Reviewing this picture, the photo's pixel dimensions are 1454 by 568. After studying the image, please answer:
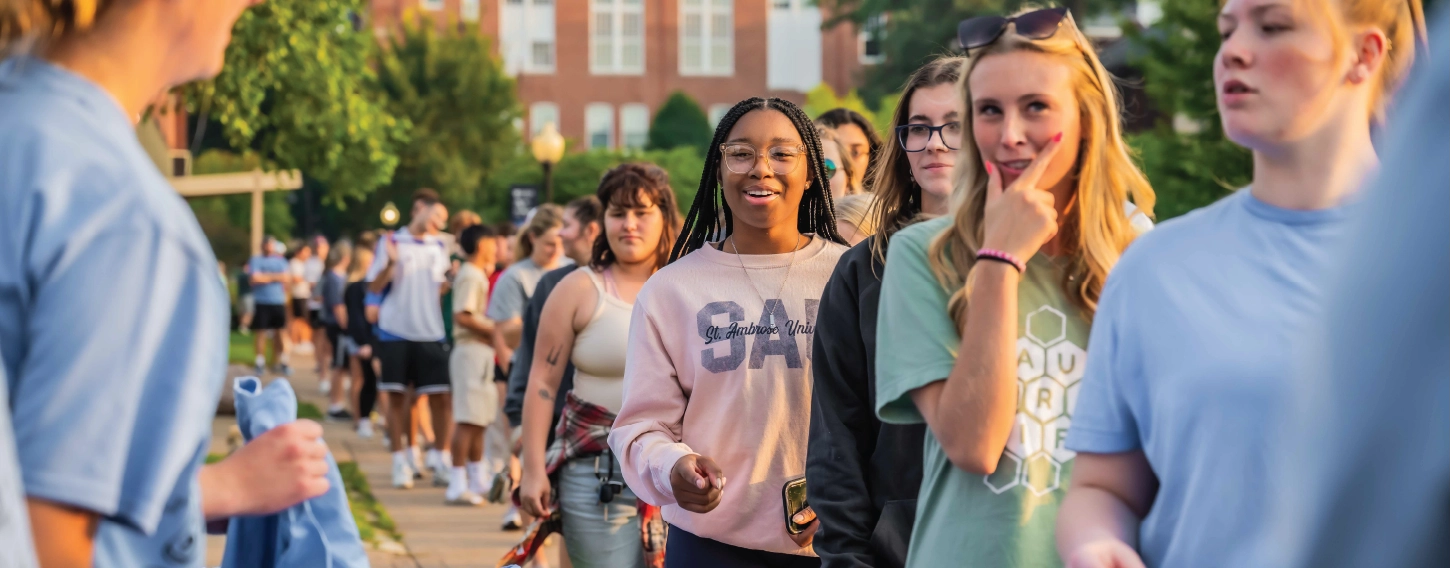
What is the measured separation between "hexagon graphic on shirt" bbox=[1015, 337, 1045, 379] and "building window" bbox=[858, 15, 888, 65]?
59.3 metres

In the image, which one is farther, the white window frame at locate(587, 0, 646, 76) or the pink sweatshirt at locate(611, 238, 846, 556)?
the white window frame at locate(587, 0, 646, 76)

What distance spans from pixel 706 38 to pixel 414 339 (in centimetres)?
6154

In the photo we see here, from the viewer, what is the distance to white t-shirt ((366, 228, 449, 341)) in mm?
12758

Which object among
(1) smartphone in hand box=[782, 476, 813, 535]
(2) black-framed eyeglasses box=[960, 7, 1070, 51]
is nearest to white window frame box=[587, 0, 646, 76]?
(1) smartphone in hand box=[782, 476, 813, 535]

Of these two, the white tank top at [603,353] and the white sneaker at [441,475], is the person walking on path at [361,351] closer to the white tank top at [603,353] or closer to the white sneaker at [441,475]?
the white sneaker at [441,475]

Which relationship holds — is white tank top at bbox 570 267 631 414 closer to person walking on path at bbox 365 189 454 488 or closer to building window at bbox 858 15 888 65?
person walking on path at bbox 365 189 454 488

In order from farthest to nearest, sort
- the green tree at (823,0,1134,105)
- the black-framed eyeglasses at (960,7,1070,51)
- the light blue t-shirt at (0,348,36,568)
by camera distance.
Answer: the green tree at (823,0,1134,105)
the black-framed eyeglasses at (960,7,1070,51)
the light blue t-shirt at (0,348,36,568)

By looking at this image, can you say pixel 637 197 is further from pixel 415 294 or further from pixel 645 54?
pixel 645 54


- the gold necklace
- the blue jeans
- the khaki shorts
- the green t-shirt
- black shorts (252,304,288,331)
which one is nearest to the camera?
the green t-shirt

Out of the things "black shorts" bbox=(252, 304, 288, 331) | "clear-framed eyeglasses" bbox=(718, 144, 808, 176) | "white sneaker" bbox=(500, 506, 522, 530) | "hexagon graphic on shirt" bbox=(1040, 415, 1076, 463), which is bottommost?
"black shorts" bbox=(252, 304, 288, 331)

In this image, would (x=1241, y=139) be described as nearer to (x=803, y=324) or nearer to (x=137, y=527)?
(x=137, y=527)

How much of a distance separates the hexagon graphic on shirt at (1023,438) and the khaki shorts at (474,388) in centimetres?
873

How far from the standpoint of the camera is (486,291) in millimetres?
11461

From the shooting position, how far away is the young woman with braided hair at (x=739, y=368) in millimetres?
3949
